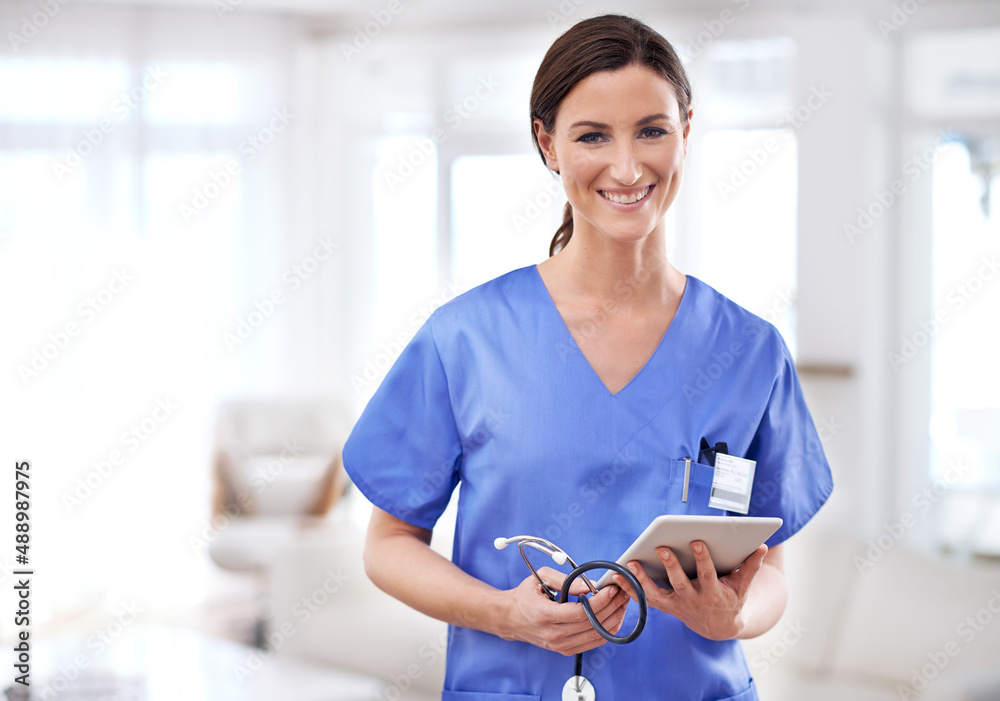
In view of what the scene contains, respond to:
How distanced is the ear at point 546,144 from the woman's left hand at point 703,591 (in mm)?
477

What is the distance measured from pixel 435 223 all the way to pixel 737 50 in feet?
4.43

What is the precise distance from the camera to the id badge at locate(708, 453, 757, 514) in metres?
0.97

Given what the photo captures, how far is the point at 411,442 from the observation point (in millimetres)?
1046

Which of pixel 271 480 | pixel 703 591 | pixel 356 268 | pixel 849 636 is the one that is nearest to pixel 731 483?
pixel 703 591

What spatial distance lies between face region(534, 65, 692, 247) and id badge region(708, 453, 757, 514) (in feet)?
0.90

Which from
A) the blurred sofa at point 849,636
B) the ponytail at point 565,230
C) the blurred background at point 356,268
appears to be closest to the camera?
the ponytail at point 565,230

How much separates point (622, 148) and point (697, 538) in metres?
0.42

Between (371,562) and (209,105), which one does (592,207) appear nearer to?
(371,562)

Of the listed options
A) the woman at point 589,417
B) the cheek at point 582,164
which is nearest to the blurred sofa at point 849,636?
the woman at point 589,417

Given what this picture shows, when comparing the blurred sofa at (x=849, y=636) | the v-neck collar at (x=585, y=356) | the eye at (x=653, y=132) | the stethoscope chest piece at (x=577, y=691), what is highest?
the eye at (x=653, y=132)

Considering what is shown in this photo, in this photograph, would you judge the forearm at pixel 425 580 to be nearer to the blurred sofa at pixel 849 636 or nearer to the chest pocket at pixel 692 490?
the chest pocket at pixel 692 490

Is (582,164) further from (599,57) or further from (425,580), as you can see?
(425,580)

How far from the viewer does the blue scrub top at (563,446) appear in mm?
981

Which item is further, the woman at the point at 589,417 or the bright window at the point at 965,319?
the bright window at the point at 965,319
